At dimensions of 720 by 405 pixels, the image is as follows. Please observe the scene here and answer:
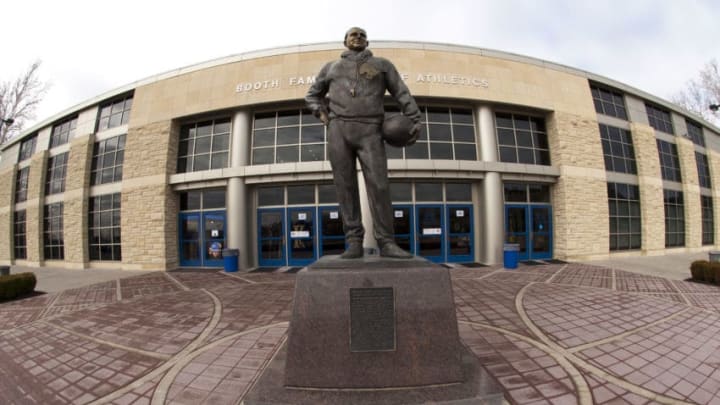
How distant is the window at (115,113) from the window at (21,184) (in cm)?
890

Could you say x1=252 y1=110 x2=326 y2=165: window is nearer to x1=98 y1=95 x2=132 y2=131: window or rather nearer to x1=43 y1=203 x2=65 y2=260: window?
x1=98 y1=95 x2=132 y2=131: window

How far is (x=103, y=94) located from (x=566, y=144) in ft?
74.2

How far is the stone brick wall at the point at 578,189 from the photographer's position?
10969 millimetres

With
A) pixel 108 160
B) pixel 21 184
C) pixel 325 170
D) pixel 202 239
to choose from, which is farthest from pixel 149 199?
pixel 21 184

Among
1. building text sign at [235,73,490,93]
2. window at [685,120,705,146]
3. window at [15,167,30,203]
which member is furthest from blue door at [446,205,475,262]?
window at [15,167,30,203]

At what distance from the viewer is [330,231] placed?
10.6m

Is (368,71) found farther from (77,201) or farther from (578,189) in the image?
(77,201)

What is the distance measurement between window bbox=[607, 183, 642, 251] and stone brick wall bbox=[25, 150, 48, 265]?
29436mm

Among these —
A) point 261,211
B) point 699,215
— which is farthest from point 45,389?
point 699,215

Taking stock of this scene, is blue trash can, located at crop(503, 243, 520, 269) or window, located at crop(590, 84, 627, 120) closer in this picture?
blue trash can, located at crop(503, 243, 520, 269)

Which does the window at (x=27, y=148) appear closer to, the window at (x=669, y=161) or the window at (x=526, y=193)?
the window at (x=526, y=193)

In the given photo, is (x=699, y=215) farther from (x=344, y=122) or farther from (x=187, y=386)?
(x=187, y=386)

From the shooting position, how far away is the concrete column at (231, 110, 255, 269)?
10023mm

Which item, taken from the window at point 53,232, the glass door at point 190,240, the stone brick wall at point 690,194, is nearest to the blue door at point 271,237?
the glass door at point 190,240
